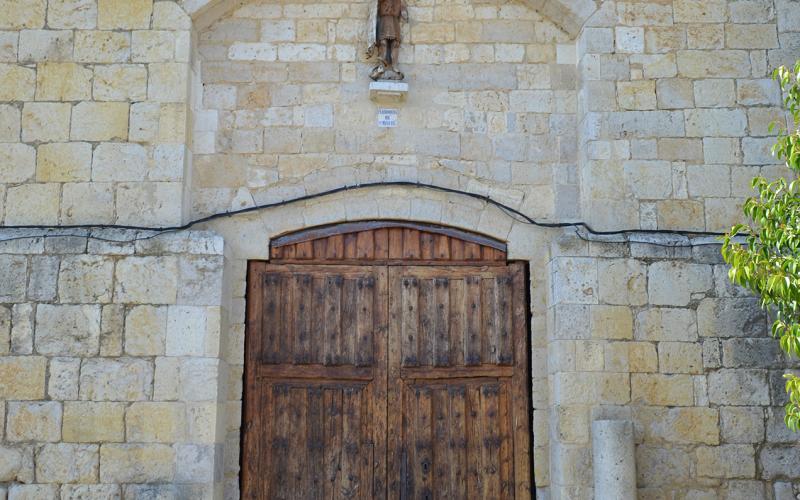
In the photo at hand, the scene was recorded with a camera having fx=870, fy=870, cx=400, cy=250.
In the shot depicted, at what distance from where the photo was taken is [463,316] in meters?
5.70

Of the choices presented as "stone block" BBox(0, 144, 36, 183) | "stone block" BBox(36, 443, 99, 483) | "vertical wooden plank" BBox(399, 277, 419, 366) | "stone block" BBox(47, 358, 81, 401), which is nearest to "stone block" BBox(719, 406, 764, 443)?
"vertical wooden plank" BBox(399, 277, 419, 366)

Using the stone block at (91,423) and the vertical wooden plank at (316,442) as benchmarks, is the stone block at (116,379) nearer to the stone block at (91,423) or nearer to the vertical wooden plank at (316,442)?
the stone block at (91,423)

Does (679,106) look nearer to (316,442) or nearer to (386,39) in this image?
(386,39)

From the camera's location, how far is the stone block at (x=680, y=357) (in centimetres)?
535

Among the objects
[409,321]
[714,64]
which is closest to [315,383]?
[409,321]

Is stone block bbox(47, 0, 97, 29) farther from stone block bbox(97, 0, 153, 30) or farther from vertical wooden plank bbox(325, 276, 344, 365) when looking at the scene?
vertical wooden plank bbox(325, 276, 344, 365)

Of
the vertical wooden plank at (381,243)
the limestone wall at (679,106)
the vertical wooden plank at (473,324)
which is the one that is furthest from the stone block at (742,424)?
the vertical wooden plank at (381,243)

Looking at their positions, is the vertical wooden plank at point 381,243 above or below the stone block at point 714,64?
below

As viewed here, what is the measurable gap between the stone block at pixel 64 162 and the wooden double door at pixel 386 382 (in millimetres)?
1251

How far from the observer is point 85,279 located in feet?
17.6

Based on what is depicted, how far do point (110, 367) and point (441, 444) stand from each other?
2.10 m

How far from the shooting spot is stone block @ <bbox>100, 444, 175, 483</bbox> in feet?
16.9

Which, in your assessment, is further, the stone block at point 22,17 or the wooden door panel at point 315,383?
the stone block at point 22,17

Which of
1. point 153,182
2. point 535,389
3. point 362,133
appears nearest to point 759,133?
point 535,389
